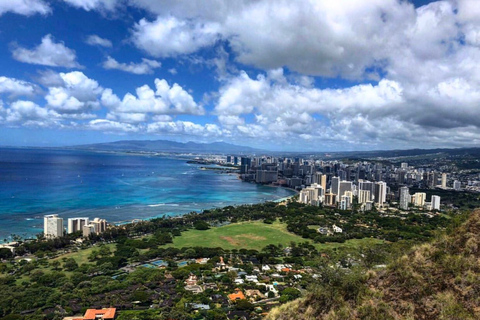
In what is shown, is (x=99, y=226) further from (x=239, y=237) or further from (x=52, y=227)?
(x=239, y=237)

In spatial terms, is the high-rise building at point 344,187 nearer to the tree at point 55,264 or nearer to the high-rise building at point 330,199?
the high-rise building at point 330,199

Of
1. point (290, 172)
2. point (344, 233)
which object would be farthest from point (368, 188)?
point (290, 172)

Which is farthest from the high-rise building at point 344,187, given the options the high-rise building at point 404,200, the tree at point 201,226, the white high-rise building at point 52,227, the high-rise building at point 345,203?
the white high-rise building at point 52,227

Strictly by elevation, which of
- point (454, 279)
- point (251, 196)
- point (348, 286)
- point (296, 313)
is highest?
point (454, 279)

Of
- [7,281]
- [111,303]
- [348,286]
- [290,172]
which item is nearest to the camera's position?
→ [348,286]

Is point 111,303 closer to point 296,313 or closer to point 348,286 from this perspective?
point 296,313

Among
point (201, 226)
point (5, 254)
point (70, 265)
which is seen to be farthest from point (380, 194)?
point (5, 254)
